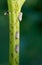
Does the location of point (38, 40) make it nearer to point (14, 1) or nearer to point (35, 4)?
point (35, 4)

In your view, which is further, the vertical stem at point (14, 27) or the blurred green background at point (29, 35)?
the blurred green background at point (29, 35)

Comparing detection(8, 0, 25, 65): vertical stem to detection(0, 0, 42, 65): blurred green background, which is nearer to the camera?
detection(8, 0, 25, 65): vertical stem

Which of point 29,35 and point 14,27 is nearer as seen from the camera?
point 14,27
